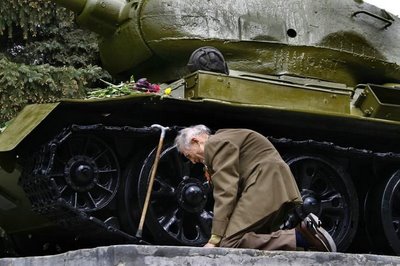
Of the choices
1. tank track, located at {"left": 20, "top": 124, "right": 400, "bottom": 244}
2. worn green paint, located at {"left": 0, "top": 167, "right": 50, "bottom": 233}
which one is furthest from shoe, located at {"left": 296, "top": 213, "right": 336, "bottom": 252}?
worn green paint, located at {"left": 0, "top": 167, "right": 50, "bottom": 233}

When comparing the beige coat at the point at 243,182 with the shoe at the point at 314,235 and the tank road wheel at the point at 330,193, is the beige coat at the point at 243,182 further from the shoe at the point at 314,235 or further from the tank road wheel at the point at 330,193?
the tank road wheel at the point at 330,193

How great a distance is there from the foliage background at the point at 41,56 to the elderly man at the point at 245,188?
22.9 feet

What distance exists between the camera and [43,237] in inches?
352

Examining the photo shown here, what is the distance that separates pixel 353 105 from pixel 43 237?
3600 mm

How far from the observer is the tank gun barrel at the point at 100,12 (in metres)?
8.63

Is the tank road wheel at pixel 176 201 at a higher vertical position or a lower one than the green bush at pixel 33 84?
lower

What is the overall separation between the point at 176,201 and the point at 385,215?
211 centimetres

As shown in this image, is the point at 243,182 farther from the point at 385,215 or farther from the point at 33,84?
the point at 33,84

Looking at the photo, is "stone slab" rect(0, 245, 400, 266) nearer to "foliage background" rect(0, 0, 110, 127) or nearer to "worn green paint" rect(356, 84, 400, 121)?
"worn green paint" rect(356, 84, 400, 121)

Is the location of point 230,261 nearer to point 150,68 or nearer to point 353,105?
point 353,105

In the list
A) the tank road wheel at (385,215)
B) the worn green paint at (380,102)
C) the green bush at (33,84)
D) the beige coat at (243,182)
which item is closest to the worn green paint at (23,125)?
the beige coat at (243,182)

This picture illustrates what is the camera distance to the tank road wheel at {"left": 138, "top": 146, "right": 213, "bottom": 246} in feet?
23.6

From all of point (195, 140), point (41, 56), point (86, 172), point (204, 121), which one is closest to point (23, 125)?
point (86, 172)

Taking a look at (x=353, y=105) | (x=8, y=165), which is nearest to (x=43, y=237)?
(x=8, y=165)
